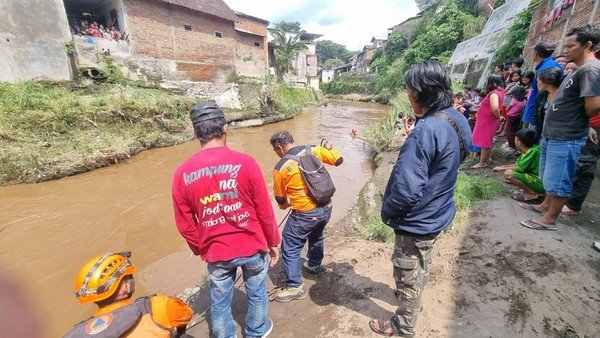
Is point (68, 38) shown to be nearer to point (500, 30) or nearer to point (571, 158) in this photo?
point (571, 158)

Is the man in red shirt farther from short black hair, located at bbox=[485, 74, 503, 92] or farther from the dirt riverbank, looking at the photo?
short black hair, located at bbox=[485, 74, 503, 92]

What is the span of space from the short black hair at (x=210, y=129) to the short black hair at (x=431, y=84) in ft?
4.14

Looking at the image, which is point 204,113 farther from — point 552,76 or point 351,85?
point 351,85

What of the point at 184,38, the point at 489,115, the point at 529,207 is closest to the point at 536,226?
the point at 529,207

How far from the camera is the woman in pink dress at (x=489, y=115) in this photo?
481 cm

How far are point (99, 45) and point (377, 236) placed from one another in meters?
17.1

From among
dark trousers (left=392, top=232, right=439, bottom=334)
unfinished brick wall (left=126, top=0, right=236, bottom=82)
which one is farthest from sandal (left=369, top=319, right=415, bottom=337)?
unfinished brick wall (left=126, top=0, right=236, bottom=82)

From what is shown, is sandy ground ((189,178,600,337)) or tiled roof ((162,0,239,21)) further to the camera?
tiled roof ((162,0,239,21))

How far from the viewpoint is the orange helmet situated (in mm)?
1506

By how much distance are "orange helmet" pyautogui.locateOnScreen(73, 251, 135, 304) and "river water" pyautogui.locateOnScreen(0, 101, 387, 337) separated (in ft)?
7.92

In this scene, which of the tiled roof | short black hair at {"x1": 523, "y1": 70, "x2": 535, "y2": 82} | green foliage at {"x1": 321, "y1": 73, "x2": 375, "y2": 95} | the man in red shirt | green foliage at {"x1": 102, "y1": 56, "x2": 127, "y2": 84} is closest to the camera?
the man in red shirt

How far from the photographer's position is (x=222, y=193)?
184cm

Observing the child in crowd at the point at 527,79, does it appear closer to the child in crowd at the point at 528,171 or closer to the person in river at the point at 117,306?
the child in crowd at the point at 528,171

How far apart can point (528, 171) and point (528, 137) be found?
0.48 meters
